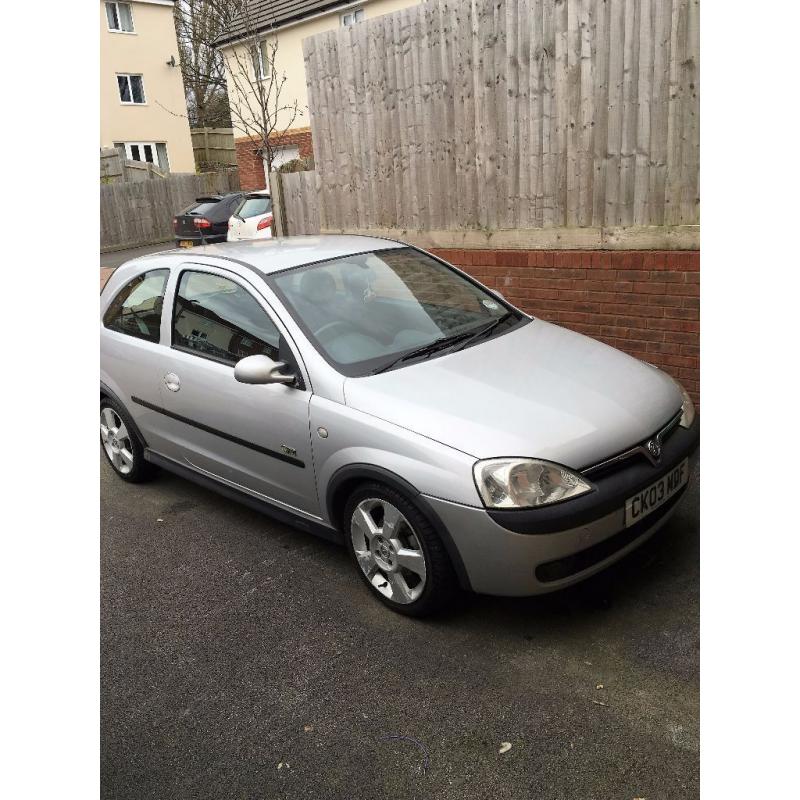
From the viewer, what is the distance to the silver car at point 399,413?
9.95ft

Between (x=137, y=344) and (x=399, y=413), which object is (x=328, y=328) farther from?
(x=137, y=344)

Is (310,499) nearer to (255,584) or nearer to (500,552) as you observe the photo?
(255,584)

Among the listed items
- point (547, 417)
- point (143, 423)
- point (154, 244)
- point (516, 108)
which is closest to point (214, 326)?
point (143, 423)

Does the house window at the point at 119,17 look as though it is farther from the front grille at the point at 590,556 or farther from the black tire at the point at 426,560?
the front grille at the point at 590,556

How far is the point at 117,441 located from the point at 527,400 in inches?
125

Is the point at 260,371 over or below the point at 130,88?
below

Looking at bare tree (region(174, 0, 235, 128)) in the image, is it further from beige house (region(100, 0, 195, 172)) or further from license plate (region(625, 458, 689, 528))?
license plate (region(625, 458, 689, 528))

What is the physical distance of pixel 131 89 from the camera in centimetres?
2820

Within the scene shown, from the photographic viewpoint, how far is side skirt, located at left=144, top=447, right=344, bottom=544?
12.4 feet

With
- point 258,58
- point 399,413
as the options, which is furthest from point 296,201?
point 258,58

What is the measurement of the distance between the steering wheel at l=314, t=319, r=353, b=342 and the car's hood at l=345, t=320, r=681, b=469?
14.4 inches

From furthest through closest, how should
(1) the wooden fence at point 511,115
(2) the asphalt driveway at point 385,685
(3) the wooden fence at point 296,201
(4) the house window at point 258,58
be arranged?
(4) the house window at point 258,58 < (3) the wooden fence at point 296,201 < (1) the wooden fence at point 511,115 < (2) the asphalt driveway at point 385,685

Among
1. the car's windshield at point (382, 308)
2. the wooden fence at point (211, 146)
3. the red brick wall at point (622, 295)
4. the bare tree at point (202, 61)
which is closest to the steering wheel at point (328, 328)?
the car's windshield at point (382, 308)

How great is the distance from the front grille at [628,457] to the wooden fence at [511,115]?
233cm
